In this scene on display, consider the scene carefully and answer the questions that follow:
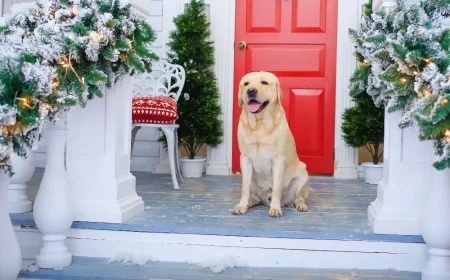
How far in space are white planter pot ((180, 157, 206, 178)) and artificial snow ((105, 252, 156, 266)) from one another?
1809 mm

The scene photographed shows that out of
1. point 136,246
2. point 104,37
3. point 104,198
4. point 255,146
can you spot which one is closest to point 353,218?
point 255,146

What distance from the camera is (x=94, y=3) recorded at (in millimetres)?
2107

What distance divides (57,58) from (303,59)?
2518 millimetres

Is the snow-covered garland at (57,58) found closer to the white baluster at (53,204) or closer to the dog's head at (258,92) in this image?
the white baluster at (53,204)

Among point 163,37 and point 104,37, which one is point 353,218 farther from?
point 163,37

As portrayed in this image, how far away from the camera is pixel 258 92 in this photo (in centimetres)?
250

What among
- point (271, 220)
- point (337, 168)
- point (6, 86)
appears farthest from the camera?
point (337, 168)

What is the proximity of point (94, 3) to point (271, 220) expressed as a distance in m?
1.31

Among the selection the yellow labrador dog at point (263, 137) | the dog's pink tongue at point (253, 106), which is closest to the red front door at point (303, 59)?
the yellow labrador dog at point (263, 137)

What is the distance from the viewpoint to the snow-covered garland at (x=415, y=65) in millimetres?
1628

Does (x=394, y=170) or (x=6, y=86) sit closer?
(x=6, y=86)

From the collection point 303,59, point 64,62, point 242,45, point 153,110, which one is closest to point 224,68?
point 242,45

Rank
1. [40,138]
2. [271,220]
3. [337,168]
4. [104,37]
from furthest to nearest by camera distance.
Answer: [337,168]
[271,220]
[104,37]
[40,138]

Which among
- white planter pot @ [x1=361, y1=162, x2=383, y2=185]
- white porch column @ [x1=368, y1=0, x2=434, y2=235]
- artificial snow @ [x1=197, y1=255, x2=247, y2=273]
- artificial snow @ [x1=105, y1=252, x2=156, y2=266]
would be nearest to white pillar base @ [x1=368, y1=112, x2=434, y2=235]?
white porch column @ [x1=368, y1=0, x2=434, y2=235]
